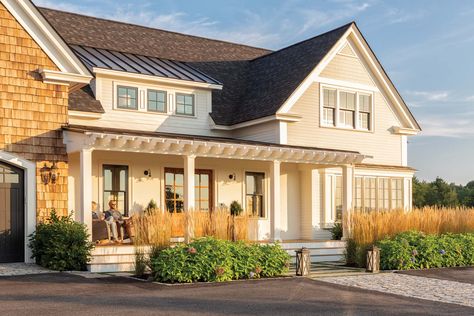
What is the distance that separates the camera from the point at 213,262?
13562 mm

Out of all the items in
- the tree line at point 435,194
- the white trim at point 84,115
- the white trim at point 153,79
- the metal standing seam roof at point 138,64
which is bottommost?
the tree line at point 435,194

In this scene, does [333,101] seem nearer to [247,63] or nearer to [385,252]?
[247,63]

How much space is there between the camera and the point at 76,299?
10883 millimetres

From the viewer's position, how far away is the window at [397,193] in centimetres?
2462

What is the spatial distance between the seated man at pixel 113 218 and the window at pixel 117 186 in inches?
52.4

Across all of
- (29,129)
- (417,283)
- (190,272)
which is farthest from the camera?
(29,129)

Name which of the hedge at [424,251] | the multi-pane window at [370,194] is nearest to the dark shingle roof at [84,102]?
the hedge at [424,251]

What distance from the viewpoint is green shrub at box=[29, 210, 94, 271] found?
49.1 feet

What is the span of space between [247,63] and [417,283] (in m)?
14.7

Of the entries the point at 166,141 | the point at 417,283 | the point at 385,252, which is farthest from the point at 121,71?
the point at 417,283

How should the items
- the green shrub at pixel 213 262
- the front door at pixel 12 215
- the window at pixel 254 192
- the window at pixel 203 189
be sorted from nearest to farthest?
1. the green shrub at pixel 213 262
2. the front door at pixel 12 215
3. the window at pixel 203 189
4. the window at pixel 254 192

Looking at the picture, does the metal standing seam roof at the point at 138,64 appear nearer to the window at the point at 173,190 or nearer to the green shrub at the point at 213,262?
the window at the point at 173,190

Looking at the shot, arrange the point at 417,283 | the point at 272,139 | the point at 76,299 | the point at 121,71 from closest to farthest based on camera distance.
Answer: the point at 76,299 < the point at 417,283 < the point at 121,71 < the point at 272,139

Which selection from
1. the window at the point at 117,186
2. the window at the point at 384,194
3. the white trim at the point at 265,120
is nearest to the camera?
the window at the point at 117,186
